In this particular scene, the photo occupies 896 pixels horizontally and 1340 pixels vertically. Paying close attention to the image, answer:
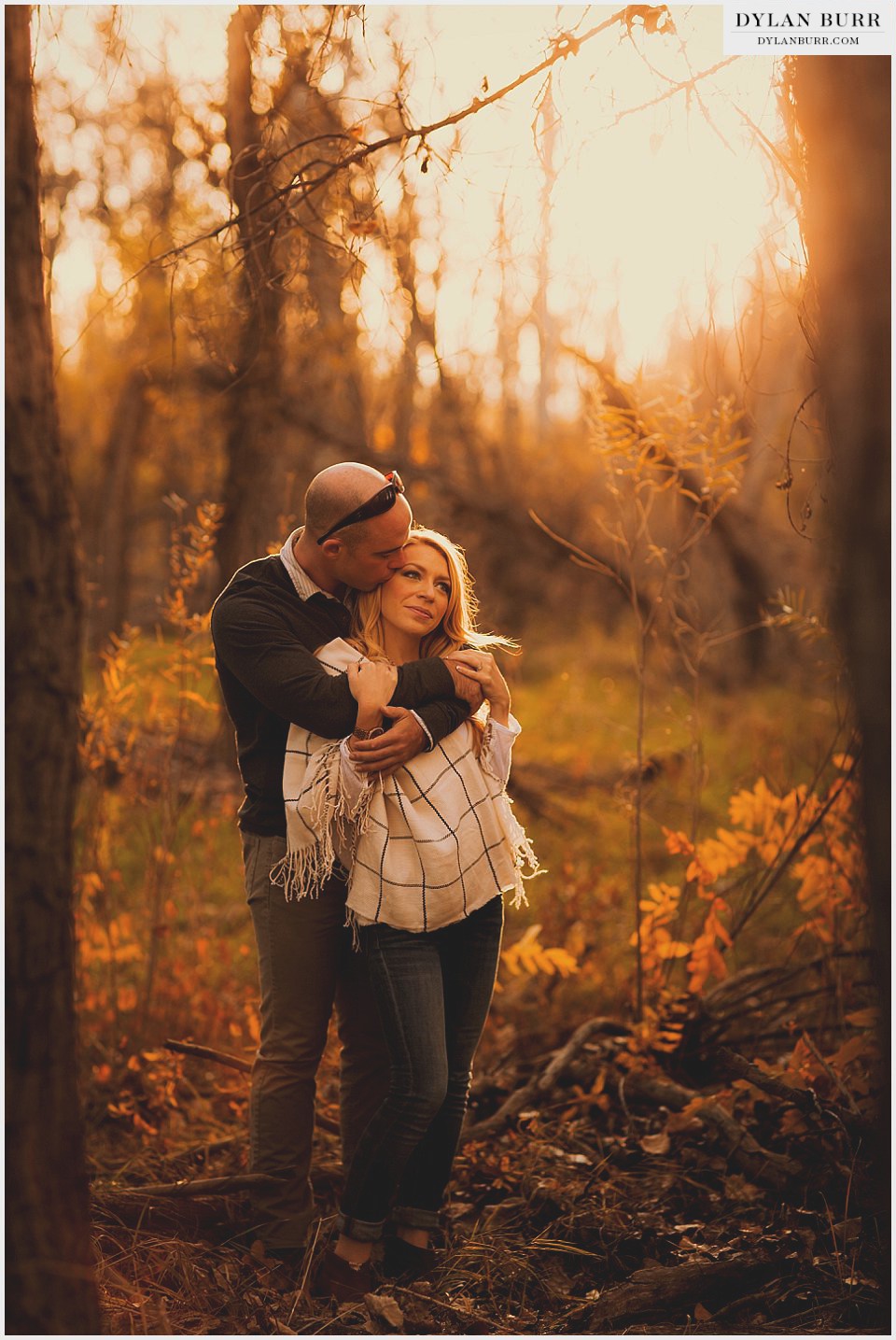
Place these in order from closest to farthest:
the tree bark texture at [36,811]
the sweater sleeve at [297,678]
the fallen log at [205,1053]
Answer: the tree bark texture at [36,811] → the sweater sleeve at [297,678] → the fallen log at [205,1053]

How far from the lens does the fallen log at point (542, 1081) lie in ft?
11.9

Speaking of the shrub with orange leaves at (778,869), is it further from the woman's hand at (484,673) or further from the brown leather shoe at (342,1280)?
the brown leather shoe at (342,1280)

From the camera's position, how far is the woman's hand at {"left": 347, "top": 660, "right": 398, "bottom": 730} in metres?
2.56

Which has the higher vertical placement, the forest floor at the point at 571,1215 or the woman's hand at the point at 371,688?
the woman's hand at the point at 371,688

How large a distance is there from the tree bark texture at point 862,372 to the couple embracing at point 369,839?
116 centimetres

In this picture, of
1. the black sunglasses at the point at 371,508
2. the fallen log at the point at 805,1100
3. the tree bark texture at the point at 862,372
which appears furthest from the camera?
the fallen log at the point at 805,1100

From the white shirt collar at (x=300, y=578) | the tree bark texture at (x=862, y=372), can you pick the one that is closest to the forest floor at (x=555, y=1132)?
the tree bark texture at (x=862, y=372)

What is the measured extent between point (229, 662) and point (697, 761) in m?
2.20

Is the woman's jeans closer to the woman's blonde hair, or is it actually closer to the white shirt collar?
the woman's blonde hair

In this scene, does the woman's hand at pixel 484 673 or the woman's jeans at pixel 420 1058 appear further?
the woman's hand at pixel 484 673

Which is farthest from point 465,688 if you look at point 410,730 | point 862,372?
point 862,372

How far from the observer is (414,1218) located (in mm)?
2812

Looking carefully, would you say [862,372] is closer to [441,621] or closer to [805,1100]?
[441,621]

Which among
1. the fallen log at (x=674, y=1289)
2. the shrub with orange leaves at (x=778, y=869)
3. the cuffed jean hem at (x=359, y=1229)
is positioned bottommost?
the fallen log at (x=674, y=1289)
